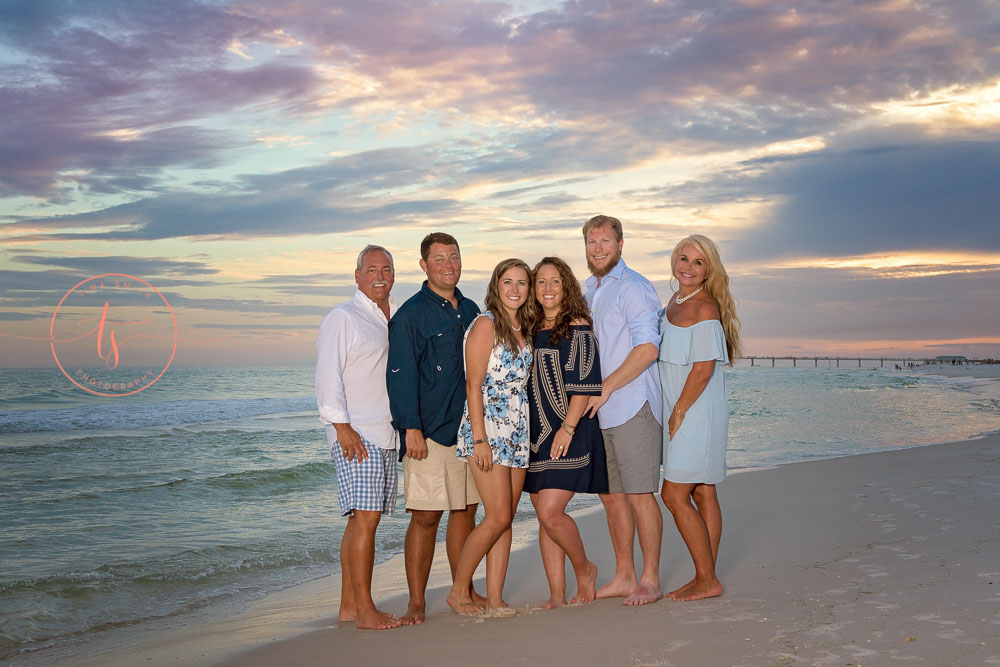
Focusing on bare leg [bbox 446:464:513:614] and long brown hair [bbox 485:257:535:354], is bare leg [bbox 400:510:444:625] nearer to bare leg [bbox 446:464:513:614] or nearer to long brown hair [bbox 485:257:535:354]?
bare leg [bbox 446:464:513:614]

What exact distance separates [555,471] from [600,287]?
3.81 ft

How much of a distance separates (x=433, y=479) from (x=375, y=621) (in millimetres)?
891

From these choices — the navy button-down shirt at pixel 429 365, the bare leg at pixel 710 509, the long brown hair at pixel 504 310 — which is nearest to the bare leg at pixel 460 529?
the navy button-down shirt at pixel 429 365

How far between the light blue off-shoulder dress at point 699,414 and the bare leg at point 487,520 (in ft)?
3.21

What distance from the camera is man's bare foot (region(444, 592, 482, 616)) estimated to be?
478cm

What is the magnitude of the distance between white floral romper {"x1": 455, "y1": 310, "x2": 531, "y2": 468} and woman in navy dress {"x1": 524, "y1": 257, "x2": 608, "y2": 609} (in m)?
0.10

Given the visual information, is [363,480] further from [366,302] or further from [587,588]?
[587,588]

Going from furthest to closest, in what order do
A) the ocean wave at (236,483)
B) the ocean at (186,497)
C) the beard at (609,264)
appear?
the ocean wave at (236,483) < the ocean at (186,497) < the beard at (609,264)

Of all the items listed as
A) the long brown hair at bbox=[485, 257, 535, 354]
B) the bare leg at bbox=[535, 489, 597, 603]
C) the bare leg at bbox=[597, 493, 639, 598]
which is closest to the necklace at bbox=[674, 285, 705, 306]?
the long brown hair at bbox=[485, 257, 535, 354]

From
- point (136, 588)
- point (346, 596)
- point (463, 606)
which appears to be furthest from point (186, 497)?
point (463, 606)

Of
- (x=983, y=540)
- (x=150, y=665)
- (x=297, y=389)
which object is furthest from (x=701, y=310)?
(x=297, y=389)

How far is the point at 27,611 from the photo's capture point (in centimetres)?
634

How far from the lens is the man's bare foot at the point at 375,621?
4.72m

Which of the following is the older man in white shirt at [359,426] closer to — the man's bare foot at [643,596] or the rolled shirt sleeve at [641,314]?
the man's bare foot at [643,596]
